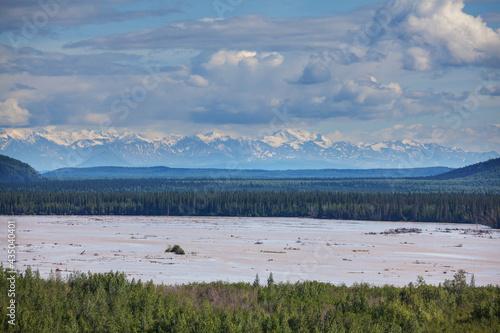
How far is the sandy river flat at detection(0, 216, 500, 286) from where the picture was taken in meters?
55.5

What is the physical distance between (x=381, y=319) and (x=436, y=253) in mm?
44361

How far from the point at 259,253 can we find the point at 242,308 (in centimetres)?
3602

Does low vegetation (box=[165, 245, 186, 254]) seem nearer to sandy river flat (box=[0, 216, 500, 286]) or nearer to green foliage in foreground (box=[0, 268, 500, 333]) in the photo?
sandy river flat (box=[0, 216, 500, 286])

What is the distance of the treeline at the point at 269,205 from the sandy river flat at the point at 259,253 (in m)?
29.7

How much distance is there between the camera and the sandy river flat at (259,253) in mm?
55500

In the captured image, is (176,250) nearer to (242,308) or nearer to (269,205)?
(242,308)

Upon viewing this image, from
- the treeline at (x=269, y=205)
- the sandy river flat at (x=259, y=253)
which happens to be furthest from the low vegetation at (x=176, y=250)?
the treeline at (x=269, y=205)

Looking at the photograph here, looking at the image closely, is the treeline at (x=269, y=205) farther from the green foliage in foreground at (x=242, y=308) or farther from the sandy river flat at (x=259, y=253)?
the green foliage in foreground at (x=242, y=308)

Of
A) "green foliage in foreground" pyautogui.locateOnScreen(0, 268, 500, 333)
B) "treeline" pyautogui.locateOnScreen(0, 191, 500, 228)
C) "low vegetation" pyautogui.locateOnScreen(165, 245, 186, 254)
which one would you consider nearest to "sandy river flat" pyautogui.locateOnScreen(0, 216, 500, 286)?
"low vegetation" pyautogui.locateOnScreen(165, 245, 186, 254)

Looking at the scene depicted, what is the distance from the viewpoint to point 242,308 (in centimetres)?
3644

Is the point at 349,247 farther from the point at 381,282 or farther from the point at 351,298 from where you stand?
the point at 351,298

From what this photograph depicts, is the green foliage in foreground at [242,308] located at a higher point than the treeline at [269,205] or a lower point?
lower

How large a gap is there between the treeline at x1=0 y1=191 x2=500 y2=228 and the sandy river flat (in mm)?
29734

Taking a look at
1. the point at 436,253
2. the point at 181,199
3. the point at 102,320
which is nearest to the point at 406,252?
the point at 436,253
